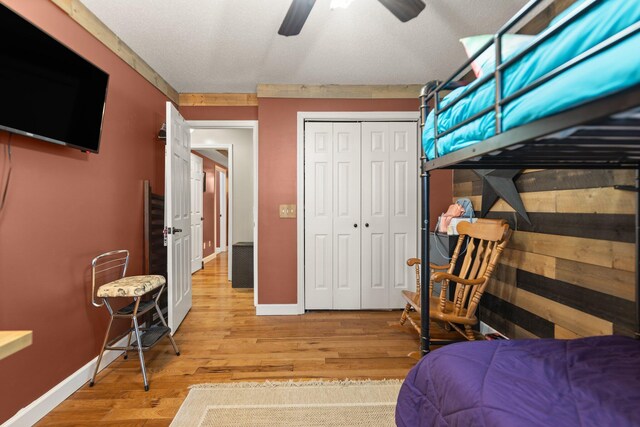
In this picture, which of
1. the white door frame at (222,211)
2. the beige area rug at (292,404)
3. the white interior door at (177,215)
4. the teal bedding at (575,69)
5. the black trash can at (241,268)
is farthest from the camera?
the white door frame at (222,211)

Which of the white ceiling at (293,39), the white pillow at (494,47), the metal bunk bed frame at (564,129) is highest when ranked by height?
the white ceiling at (293,39)

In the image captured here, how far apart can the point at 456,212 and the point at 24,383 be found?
331cm

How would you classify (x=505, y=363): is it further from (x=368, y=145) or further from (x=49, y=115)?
(x=368, y=145)

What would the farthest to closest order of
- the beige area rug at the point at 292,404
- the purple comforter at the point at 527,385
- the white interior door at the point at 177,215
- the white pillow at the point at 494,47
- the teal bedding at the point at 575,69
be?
the white interior door at the point at 177,215 < the beige area rug at the point at 292,404 < the white pillow at the point at 494,47 < the purple comforter at the point at 527,385 < the teal bedding at the point at 575,69

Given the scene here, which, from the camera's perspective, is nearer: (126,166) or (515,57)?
(515,57)

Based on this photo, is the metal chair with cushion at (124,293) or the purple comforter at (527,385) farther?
the metal chair with cushion at (124,293)

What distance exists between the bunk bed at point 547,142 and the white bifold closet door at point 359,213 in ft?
6.55

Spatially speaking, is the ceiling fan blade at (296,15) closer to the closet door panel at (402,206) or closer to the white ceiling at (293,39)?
the white ceiling at (293,39)

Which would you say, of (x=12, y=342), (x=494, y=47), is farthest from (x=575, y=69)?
(x=12, y=342)

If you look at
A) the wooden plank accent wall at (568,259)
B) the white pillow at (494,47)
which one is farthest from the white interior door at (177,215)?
the wooden plank accent wall at (568,259)

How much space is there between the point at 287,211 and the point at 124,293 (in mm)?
1759

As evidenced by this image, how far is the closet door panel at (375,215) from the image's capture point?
3422mm

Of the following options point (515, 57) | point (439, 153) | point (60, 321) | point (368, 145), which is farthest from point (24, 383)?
point (368, 145)

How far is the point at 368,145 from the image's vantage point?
342 cm
